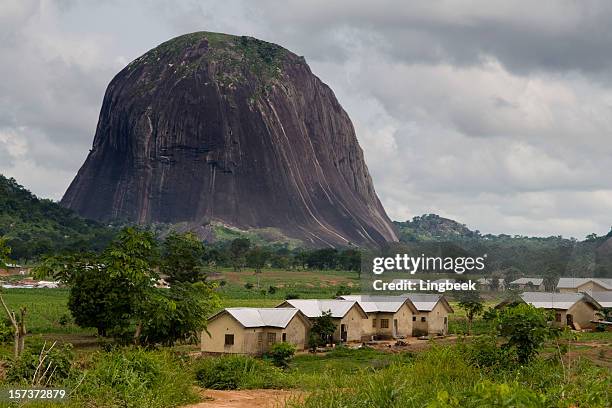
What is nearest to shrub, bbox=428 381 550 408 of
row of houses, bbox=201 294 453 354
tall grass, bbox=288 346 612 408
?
tall grass, bbox=288 346 612 408

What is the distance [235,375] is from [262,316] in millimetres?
22899

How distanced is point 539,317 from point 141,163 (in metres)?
186

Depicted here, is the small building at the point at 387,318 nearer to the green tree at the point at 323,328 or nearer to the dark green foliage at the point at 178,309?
the green tree at the point at 323,328

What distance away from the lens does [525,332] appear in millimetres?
19734

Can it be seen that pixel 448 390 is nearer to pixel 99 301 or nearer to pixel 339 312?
pixel 99 301

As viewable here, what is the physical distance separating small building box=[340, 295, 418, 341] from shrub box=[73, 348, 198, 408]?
1294 inches

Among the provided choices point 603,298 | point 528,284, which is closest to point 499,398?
Answer: point 603,298

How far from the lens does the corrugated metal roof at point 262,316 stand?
132ft

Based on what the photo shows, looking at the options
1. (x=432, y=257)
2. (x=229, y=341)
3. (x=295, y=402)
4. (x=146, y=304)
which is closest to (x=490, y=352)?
(x=295, y=402)

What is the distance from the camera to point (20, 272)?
96375mm

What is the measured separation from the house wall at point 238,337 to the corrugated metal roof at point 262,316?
0.23m

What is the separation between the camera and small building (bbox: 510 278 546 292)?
76.0 meters

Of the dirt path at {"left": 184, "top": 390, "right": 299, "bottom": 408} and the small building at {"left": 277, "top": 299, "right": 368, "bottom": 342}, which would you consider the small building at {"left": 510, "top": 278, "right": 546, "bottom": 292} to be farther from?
the dirt path at {"left": 184, "top": 390, "right": 299, "bottom": 408}

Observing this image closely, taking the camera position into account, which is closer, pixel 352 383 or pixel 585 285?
pixel 352 383
